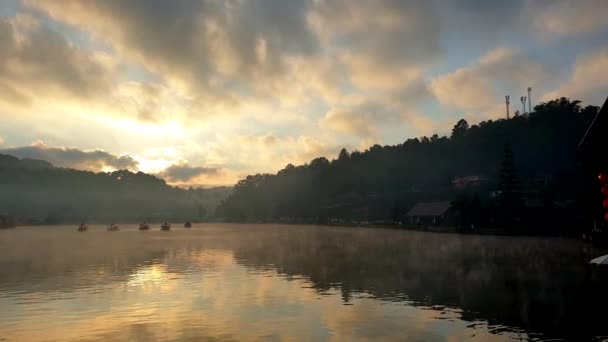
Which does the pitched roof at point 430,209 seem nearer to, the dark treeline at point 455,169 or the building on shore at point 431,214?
the building on shore at point 431,214

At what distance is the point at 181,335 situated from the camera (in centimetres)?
1897

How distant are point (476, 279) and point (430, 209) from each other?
8492 cm

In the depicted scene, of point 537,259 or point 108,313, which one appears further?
point 537,259

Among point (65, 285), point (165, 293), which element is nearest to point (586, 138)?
point (165, 293)

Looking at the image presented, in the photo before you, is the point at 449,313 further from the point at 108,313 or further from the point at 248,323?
the point at 108,313

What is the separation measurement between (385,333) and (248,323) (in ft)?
19.5

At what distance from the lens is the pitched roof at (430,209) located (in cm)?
11101

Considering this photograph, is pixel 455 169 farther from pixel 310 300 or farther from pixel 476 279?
pixel 310 300

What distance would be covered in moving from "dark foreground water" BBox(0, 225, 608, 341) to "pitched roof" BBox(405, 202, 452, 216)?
216ft

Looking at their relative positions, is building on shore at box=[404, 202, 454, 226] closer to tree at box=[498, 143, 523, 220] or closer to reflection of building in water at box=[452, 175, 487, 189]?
tree at box=[498, 143, 523, 220]

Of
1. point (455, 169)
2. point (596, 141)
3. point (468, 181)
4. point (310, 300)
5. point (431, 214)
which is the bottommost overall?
point (310, 300)

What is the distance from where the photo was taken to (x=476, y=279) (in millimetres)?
32938

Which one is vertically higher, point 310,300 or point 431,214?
point 431,214

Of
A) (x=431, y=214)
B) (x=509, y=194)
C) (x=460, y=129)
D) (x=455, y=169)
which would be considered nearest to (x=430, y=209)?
(x=431, y=214)
